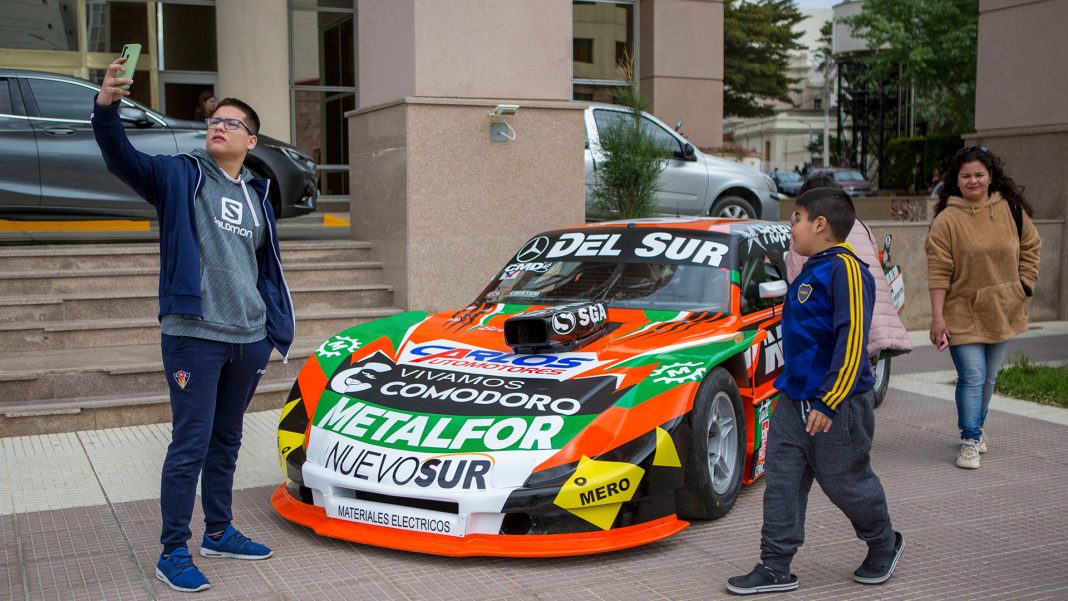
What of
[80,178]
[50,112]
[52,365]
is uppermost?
[50,112]

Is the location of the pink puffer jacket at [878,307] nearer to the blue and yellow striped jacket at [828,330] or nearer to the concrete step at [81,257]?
the blue and yellow striped jacket at [828,330]

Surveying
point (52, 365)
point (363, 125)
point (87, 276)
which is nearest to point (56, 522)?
point (52, 365)

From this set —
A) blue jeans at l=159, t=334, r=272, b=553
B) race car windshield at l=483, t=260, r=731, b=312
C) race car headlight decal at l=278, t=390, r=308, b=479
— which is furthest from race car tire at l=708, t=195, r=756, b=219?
blue jeans at l=159, t=334, r=272, b=553

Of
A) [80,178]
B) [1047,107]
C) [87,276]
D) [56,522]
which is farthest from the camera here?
[1047,107]

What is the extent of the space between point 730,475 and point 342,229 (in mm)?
8993

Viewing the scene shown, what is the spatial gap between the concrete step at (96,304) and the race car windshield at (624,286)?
337 centimetres

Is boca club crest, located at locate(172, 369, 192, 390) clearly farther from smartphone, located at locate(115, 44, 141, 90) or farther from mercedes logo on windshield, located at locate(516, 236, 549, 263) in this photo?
mercedes logo on windshield, located at locate(516, 236, 549, 263)

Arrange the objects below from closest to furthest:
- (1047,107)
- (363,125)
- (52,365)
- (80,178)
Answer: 1. (52,365)
2. (80,178)
3. (363,125)
4. (1047,107)

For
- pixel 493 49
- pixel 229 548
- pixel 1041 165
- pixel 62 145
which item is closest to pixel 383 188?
pixel 493 49

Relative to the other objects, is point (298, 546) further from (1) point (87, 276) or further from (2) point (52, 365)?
(1) point (87, 276)

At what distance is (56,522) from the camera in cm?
518

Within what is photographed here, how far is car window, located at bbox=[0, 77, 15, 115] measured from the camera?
384 inches

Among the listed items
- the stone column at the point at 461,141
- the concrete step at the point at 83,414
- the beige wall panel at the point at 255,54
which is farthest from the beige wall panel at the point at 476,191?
Answer: the beige wall panel at the point at 255,54

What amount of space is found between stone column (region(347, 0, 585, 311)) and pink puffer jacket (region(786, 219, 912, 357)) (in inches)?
164
